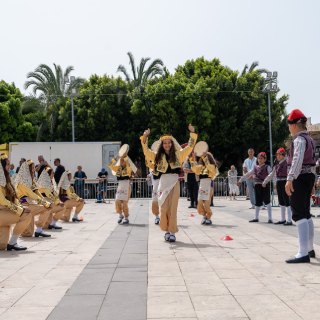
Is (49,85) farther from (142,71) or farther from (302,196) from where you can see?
(302,196)

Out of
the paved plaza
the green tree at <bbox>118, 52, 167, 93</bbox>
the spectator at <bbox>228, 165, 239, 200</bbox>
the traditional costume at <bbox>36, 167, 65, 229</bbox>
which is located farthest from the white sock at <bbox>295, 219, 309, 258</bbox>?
the green tree at <bbox>118, 52, 167, 93</bbox>

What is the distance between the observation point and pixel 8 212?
8945 mm

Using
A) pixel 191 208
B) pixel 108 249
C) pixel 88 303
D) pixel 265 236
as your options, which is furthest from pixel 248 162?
pixel 88 303

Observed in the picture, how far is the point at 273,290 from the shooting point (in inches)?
227

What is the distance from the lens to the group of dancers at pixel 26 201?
357 inches

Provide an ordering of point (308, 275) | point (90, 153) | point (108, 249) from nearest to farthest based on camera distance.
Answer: point (308, 275), point (108, 249), point (90, 153)

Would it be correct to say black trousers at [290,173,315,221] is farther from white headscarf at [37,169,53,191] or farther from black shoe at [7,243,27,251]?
white headscarf at [37,169,53,191]

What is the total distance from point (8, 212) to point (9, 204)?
0.13 m

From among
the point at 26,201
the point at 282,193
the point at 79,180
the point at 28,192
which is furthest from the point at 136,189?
the point at 28,192

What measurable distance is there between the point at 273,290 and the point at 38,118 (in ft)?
142

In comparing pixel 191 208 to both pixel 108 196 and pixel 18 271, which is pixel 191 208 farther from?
pixel 18 271

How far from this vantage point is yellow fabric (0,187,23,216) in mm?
8891

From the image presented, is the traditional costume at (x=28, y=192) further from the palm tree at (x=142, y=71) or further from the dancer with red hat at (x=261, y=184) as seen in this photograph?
the palm tree at (x=142, y=71)

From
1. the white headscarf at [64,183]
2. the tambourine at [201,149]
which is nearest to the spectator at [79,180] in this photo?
the white headscarf at [64,183]
